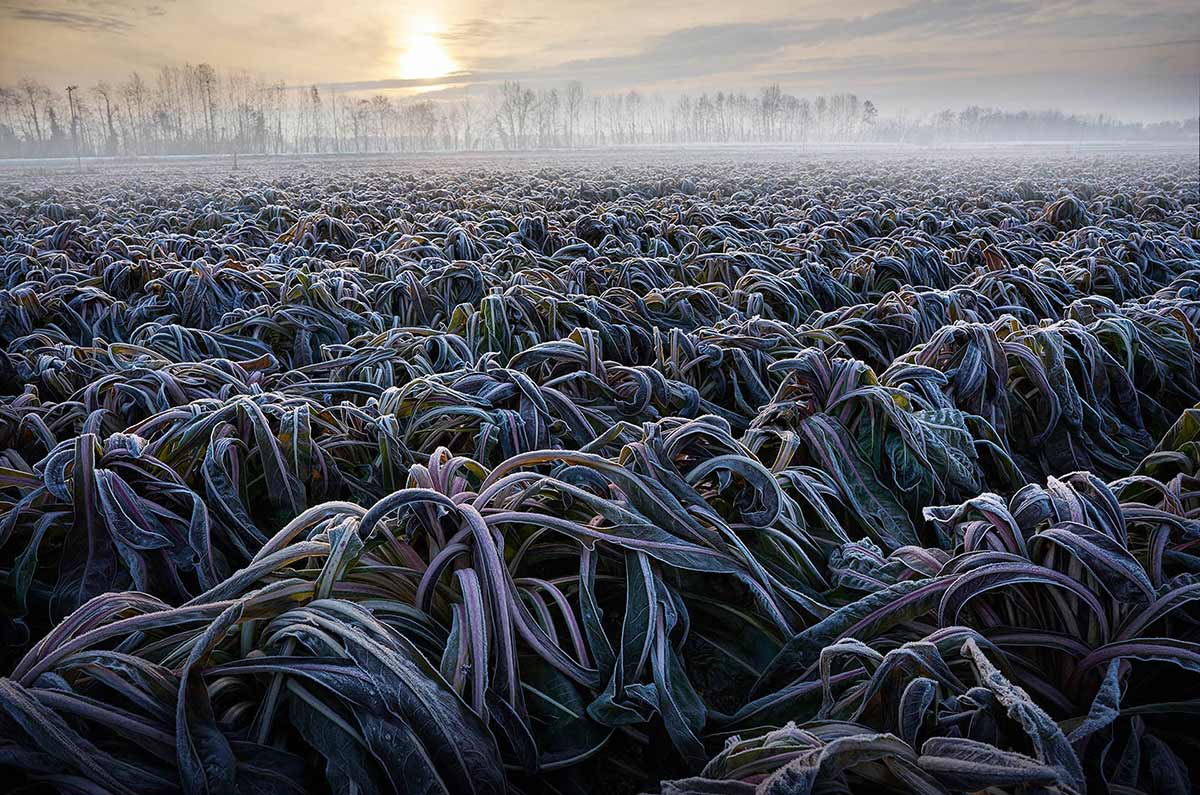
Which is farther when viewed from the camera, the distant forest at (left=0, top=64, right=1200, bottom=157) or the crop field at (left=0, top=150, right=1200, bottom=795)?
the distant forest at (left=0, top=64, right=1200, bottom=157)

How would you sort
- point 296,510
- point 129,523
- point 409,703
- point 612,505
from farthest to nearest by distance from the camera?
point 296,510 → point 129,523 → point 612,505 → point 409,703

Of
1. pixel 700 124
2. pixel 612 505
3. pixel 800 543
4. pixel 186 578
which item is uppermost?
pixel 700 124

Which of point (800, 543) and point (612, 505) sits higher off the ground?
point (612, 505)

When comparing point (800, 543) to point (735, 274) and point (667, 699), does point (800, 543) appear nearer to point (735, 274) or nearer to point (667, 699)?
point (667, 699)

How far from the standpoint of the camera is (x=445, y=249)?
599 centimetres

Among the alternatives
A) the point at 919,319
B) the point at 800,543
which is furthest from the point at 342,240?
the point at 800,543

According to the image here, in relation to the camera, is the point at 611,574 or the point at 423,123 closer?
the point at 611,574

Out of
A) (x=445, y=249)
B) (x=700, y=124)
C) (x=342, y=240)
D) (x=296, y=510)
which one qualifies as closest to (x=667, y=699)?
(x=296, y=510)

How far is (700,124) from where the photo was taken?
142 m

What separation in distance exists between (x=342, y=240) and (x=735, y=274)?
4188mm

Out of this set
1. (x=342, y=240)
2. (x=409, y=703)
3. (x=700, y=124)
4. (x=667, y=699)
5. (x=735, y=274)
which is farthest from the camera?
(x=700, y=124)

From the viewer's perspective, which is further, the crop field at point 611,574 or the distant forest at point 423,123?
the distant forest at point 423,123

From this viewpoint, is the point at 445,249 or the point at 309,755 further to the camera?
the point at 445,249

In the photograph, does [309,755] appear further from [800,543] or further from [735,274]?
[735,274]
